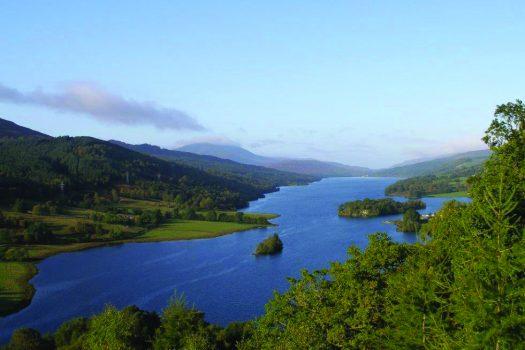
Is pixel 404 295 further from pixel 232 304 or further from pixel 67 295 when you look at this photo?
pixel 67 295

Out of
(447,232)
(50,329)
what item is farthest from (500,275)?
(50,329)

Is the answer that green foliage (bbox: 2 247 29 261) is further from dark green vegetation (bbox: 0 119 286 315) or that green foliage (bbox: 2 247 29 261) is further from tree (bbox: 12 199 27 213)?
tree (bbox: 12 199 27 213)

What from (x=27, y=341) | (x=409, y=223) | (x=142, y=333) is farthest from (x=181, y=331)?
(x=409, y=223)

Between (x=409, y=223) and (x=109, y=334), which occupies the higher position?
(x=109, y=334)

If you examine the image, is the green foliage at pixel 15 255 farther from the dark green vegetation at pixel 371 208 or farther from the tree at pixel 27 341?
the dark green vegetation at pixel 371 208

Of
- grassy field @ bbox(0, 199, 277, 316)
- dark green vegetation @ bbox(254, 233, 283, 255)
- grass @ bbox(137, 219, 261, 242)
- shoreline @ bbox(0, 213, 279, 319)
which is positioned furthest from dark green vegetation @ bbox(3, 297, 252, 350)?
grass @ bbox(137, 219, 261, 242)

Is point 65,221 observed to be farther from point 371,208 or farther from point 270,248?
point 371,208

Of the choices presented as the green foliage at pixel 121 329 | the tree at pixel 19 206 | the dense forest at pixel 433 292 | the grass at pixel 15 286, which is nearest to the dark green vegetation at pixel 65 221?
the grass at pixel 15 286
